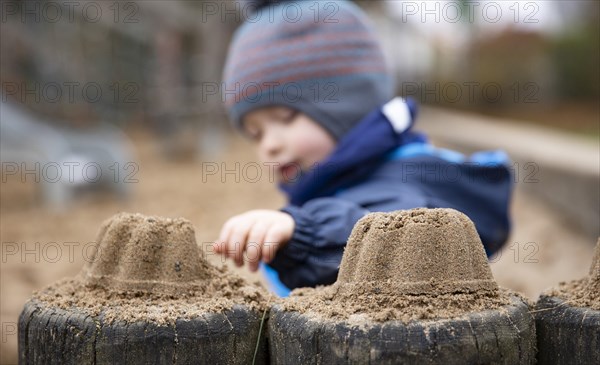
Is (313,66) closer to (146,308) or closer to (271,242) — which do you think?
(271,242)

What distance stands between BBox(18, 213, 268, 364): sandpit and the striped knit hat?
122cm

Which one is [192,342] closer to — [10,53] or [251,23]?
[251,23]

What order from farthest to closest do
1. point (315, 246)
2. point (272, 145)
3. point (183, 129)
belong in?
1. point (183, 129)
2. point (272, 145)
3. point (315, 246)

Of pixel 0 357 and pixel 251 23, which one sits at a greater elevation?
pixel 251 23

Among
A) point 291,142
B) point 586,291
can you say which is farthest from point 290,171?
point 586,291

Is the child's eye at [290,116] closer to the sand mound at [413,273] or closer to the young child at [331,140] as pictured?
the young child at [331,140]

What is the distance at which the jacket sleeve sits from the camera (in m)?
1.77

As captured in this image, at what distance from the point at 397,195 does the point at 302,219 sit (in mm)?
382

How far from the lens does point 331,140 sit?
253 cm

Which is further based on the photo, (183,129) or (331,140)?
(183,129)

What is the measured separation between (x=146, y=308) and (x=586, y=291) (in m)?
0.75

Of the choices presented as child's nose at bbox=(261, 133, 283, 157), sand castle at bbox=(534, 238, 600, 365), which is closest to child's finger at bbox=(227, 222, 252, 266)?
sand castle at bbox=(534, 238, 600, 365)

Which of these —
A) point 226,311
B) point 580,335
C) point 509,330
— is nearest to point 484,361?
point 509,330

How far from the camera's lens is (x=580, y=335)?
1172mm
